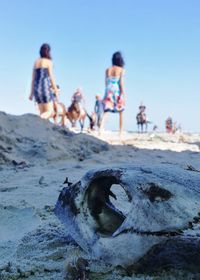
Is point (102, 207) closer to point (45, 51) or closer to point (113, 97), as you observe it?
point (45, 51)

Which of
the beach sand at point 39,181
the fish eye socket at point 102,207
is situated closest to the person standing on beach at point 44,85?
the beach sand at point 39,181

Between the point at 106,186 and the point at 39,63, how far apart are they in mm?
6586

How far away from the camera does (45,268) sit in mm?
1515

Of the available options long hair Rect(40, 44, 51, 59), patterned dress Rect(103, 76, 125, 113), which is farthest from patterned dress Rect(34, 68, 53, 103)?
patterned dress Rect(103, 76, 125, 113)

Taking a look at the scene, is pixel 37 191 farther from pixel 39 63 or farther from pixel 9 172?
pixel 39 63

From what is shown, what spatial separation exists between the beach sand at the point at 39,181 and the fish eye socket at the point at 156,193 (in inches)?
9.6

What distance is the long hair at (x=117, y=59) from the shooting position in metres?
8.25

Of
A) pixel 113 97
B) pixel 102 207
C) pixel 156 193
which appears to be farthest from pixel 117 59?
pixel 156 193

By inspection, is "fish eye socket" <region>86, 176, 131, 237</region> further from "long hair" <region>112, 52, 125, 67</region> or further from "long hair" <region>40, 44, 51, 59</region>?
"long hair" <region>112, 52, 125, 67</region>

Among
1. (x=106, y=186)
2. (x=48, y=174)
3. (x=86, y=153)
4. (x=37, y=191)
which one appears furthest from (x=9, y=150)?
(x=106, y=186)

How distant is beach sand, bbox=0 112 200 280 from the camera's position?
1595mm

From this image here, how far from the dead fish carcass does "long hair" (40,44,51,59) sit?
635cm

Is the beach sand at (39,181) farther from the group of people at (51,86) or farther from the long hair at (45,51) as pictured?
the long hair at (45,51)

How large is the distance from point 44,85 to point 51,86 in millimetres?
147
